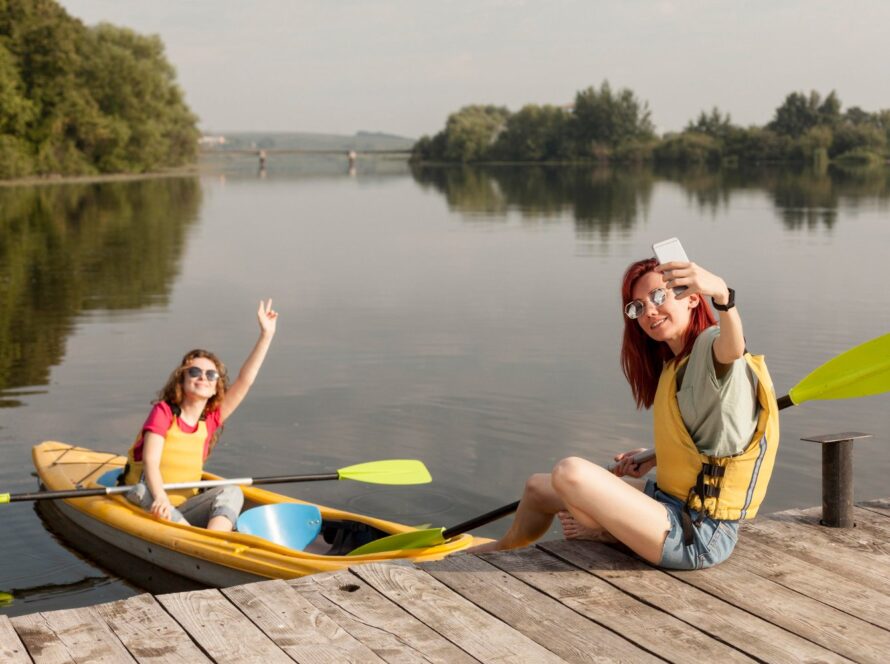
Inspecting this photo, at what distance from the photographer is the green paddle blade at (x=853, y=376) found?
412cm

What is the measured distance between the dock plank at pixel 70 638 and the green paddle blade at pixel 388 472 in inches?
108

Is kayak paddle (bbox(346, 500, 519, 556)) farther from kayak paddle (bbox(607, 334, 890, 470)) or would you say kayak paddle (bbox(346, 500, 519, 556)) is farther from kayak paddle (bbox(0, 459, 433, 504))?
kayak paddle (bbox(0, 459, 433, 504))

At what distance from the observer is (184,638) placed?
11.1 feet

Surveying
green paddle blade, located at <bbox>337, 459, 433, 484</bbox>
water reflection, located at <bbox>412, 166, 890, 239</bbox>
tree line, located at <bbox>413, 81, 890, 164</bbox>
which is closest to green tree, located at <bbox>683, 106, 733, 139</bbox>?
tree line, located at <bbox>413, 81, 890, 164</bbox>

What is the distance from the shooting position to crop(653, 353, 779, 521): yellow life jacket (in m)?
3.63

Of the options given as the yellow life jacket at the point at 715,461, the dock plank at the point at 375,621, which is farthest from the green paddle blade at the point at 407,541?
the yellow life jacket at the point at 715,461

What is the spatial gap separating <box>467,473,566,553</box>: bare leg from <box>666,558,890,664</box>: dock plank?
19.4 inches

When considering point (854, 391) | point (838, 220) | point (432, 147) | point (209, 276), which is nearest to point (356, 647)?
point (854, 391)

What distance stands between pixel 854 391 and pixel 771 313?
961cm

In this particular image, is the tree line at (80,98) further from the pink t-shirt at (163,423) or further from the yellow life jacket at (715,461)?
the yellow life jacket at (715,461)

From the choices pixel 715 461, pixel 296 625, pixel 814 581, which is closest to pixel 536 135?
pixel 814 581

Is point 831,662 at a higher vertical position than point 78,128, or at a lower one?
lower

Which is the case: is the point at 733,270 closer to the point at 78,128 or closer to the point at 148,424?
the point at 148,424

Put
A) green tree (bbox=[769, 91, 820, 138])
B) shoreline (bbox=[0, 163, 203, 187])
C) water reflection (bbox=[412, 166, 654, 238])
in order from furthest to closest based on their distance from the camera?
1. green tree (bbox=[769, 91, 820, 138])
2. shoreline (bbox=[0, 163, 203, 187])
3. water reflection (bbox=[412, 166, 654, 238])
